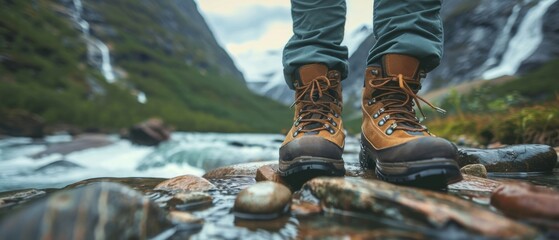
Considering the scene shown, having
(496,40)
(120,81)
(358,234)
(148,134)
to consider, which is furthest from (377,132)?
(496,40)

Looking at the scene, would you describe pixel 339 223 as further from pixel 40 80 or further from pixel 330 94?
pixel 40 80

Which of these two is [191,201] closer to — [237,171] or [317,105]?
[317,105]

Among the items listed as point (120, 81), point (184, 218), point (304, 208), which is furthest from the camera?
point (120, 81)

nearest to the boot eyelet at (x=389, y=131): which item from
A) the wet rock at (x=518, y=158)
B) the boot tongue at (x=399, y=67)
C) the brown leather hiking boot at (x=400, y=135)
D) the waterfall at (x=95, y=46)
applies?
the brown leather hiking boot at (x=400, y=135)

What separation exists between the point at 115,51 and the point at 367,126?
8780 cm

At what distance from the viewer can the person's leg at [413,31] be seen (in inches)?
76.2

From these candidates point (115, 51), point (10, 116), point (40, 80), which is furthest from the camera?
point (115, 51)

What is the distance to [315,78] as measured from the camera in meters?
2.20

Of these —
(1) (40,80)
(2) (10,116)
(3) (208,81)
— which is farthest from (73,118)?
(3) (208,81)

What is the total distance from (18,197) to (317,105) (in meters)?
2.03

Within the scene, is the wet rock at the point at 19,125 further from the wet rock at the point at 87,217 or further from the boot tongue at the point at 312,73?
the wet rock at the point at 87,217

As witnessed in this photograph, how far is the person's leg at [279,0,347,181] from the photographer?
196 cm

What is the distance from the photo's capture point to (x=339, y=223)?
125cm

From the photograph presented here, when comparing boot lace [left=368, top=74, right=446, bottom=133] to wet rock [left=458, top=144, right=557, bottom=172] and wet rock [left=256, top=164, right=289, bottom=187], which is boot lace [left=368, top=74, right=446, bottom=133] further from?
wet rock [left=458, top=144, right=557, bottom=172]
